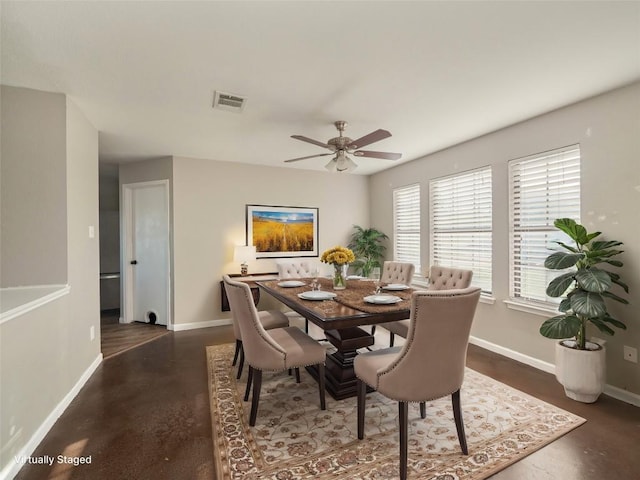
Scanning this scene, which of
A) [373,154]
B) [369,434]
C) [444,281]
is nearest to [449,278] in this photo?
[444,281]

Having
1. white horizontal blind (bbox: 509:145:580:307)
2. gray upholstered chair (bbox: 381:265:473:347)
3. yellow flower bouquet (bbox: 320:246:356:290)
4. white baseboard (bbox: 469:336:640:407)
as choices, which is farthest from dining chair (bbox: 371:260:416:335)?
white baseboard (bbox: 469:336:640:407)

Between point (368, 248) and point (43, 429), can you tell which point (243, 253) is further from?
point (43, 429)

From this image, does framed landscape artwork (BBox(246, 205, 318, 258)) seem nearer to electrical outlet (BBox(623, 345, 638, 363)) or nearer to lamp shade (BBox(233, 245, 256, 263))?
lamp shade (BBox(233, 245, 256, 263))

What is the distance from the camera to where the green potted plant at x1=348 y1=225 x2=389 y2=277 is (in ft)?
18.5

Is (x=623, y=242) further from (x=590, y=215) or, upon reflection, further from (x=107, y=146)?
(x=107, y=146)

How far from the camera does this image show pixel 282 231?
539cm

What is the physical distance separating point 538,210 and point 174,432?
3.84 m

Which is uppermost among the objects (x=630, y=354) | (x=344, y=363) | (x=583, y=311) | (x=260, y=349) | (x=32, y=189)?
(x=32, y=189)

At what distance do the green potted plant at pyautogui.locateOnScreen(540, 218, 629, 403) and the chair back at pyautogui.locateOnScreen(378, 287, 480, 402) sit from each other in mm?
1314

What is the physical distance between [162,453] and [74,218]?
6.80 ft

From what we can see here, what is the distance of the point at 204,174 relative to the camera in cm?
482

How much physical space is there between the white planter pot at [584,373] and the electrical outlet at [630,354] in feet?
0.70

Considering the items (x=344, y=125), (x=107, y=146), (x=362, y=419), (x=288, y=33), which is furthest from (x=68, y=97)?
(x=362, y=419)

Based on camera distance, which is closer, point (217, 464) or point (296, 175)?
point (217, 464)
